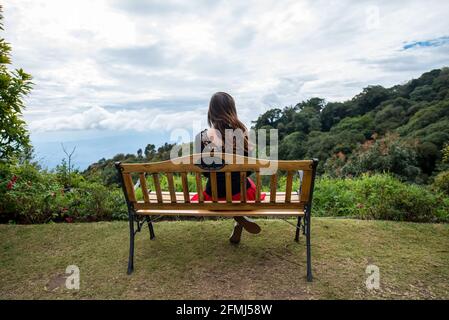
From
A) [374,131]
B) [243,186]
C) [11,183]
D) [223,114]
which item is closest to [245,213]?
[243,186]

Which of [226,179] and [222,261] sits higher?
[226,179]

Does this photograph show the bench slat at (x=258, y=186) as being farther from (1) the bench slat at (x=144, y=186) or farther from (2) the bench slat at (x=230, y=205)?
(1) the bench slat at (x=144, y=186)

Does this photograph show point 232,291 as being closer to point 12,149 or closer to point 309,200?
point 309,200

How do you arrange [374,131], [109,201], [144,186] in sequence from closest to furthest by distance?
[144,186] < [109,201] < [374,131]

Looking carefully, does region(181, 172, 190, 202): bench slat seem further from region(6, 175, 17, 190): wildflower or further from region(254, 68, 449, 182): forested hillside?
region(254, 68, 449, 182): forested hillside

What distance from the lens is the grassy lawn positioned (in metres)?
2.71

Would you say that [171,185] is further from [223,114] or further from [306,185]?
[306,185]

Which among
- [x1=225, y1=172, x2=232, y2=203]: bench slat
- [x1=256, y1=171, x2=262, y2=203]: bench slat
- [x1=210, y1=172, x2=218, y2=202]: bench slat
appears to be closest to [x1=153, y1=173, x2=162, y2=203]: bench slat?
[x1=210, y1=172, x2=218, y2=202]: bench slat

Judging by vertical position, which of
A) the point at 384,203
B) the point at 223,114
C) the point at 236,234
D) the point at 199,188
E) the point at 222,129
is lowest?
the point at 236,234

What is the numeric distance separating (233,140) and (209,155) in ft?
1.32

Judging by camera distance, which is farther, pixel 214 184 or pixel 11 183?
pixel 11 183

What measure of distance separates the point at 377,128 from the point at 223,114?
3811 centimetres

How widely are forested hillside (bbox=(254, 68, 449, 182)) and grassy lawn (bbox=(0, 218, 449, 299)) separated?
34.1 feet

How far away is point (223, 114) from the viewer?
9.91 feet
